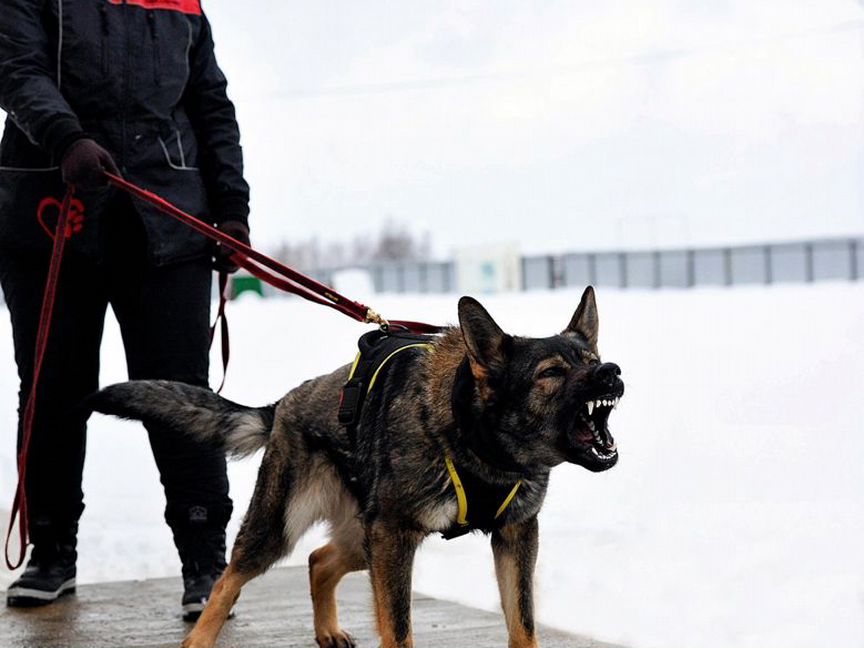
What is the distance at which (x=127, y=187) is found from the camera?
4.95 meters

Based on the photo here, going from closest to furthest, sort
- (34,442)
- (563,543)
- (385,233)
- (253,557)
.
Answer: (253,557) → (34,442) → (563,543) → (385,233)

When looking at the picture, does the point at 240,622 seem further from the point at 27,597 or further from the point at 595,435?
the point at 595,435

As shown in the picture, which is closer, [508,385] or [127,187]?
[508,385]

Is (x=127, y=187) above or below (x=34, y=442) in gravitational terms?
above

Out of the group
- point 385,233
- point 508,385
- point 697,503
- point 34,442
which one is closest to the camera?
point 508,385

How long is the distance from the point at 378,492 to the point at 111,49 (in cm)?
212

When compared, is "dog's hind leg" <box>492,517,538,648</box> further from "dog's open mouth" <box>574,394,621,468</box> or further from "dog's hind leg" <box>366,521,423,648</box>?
"dog's open mouth" <box>574,394,621,468</box>

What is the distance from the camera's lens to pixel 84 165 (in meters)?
4.82

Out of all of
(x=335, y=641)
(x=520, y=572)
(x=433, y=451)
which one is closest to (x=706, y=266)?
(x=335, y=641)

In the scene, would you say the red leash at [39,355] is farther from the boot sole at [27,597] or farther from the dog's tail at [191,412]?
the dog's tail at [191,412]

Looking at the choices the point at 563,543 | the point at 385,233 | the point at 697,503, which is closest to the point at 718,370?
the point at 697,503

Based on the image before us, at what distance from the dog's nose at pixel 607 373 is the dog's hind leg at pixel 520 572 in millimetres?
697

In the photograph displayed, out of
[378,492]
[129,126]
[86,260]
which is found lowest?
[378,492]

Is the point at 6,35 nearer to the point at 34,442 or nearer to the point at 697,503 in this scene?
the point at 34,442
